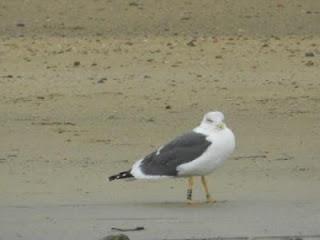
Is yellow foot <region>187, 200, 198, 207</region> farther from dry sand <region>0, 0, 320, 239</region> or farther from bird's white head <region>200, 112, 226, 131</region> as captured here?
bird's white head <region>200, 112, 226, 131</region>

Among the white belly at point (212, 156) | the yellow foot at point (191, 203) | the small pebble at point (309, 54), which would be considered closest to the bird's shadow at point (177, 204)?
the yellow foot at point (191, 203)

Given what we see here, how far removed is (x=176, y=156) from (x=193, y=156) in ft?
0.38

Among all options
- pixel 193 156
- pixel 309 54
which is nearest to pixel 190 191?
pixel 193 156

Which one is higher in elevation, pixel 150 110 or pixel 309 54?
pixel 309 54

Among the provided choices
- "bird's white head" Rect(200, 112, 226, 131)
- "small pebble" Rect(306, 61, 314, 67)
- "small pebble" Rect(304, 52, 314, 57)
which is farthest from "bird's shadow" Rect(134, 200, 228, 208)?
"small pebble" Rect(304, 52, 314, 57)

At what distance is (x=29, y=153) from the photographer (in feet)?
35.3

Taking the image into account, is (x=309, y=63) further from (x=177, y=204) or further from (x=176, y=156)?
(x=177, y=204)

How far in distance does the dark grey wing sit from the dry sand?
20 centimetres

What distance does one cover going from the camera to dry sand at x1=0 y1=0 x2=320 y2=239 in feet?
27.8

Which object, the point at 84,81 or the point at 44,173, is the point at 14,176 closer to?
the point at 44,173

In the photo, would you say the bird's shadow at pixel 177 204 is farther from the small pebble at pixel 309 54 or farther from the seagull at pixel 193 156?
the small pebble at pixel 309 54

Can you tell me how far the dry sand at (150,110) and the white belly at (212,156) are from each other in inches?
9.2

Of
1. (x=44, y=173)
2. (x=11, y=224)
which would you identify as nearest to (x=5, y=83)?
(x=44, y=173)

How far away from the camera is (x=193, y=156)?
8984 mm
